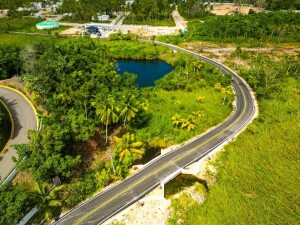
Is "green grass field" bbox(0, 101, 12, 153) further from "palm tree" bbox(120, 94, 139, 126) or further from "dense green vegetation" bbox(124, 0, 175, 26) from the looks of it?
"dense green vegetation" bbox(124, 0, 175, 26)

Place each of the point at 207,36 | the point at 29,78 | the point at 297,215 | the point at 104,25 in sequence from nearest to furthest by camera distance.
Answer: the point at 297,215, the point at 29,78, the point at 207,36, the point at 104,25

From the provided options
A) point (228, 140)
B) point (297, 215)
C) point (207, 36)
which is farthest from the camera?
point (207, 36)

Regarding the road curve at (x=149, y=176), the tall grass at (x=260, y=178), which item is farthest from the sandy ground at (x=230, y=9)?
the tall grass at (x=260, y=178)

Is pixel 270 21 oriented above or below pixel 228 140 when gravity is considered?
above

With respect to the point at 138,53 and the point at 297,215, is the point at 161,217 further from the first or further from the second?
the point at 138,53

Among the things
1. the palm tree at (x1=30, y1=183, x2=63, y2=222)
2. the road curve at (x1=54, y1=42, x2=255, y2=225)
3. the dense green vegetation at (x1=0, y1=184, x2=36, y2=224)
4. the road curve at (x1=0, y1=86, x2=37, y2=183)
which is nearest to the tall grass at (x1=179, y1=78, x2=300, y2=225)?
the road curve at (x1=54, y1=42, x2=255, y2=225)

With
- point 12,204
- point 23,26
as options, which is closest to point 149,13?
point 23,26

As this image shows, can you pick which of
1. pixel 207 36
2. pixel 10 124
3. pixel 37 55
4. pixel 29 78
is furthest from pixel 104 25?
pixel 10 124

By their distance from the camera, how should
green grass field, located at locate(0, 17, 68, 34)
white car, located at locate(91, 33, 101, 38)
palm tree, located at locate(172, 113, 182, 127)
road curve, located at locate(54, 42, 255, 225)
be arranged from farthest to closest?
green grass field, located at locate(0, 17, 68, 34) → white car, located at locate(91, 33, 101, 38) → palm tree, located at locate(172, 113, 182, 127) → road curve, located at locate(54, 42, 255, 225)
